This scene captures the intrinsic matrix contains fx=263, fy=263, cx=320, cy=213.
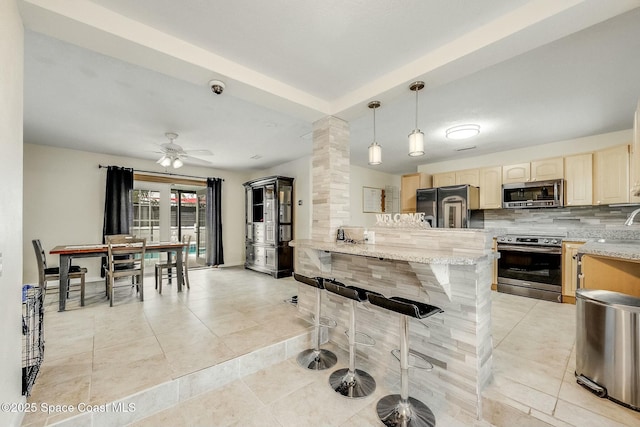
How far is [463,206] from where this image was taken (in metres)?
4.48

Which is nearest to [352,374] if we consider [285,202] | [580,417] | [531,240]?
[580,417]

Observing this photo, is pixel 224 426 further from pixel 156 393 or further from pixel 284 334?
pixel 284 334

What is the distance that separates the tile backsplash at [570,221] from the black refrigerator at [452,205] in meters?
0.39

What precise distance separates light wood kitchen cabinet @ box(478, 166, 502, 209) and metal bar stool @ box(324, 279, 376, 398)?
3701mm

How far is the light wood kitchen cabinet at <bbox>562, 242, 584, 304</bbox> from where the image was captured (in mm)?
3564

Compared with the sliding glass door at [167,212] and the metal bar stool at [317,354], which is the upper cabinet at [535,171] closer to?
the metal bar stool at [317,354]

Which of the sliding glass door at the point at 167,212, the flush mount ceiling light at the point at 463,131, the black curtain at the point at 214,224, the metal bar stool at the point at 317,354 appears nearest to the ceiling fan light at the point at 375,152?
the metal bar stool at the point at 317,354

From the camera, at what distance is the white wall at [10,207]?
3.92 feet

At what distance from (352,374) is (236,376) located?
92 cm

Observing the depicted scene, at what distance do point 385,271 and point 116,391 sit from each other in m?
2.07

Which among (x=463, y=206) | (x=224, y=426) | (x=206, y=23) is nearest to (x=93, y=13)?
(x=206, y=23)

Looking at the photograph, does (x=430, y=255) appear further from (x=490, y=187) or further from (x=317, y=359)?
(x=490, y=187)

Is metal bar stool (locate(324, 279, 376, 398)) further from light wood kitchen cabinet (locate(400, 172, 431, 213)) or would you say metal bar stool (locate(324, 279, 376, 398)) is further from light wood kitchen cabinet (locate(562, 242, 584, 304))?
light wood kitchen cabinet (locate(400, 172, 431, 213))

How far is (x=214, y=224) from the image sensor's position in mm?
6258
